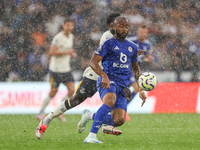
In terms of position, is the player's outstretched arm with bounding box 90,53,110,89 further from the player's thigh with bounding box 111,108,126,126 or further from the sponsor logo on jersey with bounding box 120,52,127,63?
the player's thigh with bounding box 111,108,126,126

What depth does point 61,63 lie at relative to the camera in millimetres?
8789

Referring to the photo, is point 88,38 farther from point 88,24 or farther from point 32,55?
point 32,55

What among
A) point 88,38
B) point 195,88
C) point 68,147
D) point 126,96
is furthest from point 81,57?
point 68,147

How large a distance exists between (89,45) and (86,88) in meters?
7.99

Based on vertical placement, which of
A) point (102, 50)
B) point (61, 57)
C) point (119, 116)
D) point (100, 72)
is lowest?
point (119, 116)

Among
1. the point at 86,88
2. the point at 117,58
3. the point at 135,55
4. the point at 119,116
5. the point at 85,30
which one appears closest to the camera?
the point at 117,58

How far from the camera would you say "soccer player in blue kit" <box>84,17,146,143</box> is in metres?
4.76

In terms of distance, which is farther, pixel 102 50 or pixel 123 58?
pixel 123 58

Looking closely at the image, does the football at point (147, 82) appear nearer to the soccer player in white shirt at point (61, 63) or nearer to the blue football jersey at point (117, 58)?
the blue football jersey at point (117, 58)

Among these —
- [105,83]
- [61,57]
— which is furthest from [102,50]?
[61,57]

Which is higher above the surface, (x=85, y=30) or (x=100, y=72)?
(x=85, y=30)

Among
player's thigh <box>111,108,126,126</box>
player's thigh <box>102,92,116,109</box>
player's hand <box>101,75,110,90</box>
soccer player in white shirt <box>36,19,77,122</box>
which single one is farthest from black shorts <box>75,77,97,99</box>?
soccer player in white shirt <box>36,19,77,122</box>

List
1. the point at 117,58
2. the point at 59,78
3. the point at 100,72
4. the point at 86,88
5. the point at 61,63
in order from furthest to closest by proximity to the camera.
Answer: the point at 61,63, the point at 59,78, the point at 86,88, the point at 117,58, the point at 100,72

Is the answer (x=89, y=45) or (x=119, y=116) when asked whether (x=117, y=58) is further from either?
(x=89, y=45)
